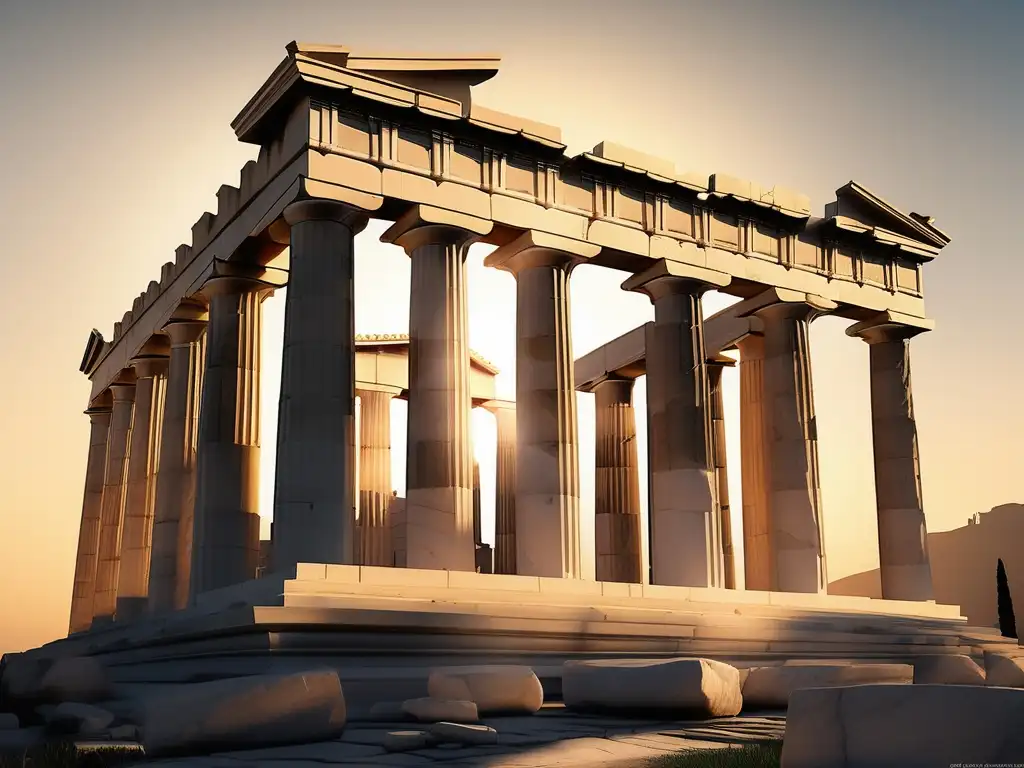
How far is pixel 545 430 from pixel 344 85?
53.9 ft

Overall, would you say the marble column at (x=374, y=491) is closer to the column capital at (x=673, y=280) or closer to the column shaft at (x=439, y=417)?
the column capital at (x=673, y=280)

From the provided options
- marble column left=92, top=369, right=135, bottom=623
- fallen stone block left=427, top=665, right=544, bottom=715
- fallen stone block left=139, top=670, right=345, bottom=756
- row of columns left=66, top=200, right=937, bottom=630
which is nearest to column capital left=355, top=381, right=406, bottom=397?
row of columns left=66, top=200, right=937, bottom=630

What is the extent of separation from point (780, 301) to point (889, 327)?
29.0ft

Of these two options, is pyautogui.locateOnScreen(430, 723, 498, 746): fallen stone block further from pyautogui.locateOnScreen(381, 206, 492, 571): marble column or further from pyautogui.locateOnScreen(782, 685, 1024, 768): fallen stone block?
pyautogui.locateOnScreen(381, 206, 492, 571): marble column

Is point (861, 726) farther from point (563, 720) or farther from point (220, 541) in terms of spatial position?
point (220, 541)

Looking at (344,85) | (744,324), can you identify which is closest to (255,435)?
(344,85)

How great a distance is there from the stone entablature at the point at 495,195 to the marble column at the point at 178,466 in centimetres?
168

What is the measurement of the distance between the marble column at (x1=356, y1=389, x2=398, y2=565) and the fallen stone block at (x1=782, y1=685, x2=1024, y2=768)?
175 ft

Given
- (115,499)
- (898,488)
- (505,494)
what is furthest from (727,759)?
(115,499)

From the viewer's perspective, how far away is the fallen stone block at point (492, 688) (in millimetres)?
26766

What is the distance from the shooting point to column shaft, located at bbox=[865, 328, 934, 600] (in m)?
58.7

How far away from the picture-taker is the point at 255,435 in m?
49.8

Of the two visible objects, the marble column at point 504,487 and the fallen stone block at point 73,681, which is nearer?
the fallen stone block at point 73,681

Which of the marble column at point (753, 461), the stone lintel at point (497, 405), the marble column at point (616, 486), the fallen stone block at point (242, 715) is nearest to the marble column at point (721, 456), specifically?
the marble column at point (616, 486)
